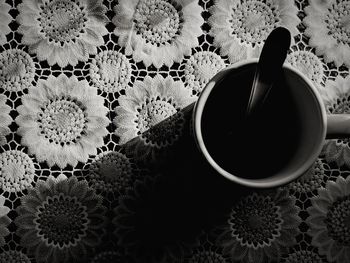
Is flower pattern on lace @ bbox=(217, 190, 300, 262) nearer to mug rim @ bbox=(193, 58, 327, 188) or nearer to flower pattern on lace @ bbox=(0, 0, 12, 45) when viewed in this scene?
mug rim @ bbox=(193, 58, 327, 188)

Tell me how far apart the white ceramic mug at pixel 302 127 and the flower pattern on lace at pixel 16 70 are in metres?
0.24

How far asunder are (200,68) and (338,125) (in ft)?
0.65

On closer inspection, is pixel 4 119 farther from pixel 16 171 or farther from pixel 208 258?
pixel 208 258

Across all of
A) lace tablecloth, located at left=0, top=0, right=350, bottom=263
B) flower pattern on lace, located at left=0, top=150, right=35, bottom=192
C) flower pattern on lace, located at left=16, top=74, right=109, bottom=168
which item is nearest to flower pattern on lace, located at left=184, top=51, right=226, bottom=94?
lace tablecloth, located at left=0, top=0, right=350, bottom=263

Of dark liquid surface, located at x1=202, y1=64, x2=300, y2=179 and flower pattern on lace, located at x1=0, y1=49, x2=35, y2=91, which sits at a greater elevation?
dark liquid surface, located at x1=202, y1=64, x2=300, y2=179

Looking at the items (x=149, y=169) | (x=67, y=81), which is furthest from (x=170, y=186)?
(x=67, y=81)

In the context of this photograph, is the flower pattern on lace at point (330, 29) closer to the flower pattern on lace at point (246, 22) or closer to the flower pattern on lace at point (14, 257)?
the flower pattern on lace at point (246, 22)

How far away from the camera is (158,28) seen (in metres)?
0.54

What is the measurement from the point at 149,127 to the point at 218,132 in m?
0.10

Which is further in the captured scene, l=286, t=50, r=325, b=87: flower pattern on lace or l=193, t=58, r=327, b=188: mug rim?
l=286, t=50, r=325, b=87: flower pattern on lace

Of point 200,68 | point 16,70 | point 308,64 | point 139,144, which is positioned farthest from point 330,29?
point 16,70

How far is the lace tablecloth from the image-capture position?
51 centimetres

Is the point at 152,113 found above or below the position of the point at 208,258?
above

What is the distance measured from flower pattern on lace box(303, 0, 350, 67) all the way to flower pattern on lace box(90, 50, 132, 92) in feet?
0.78
